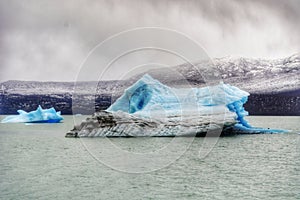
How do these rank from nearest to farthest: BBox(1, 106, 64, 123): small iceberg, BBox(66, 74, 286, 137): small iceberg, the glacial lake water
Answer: the glacial lake water
BBox(66, 74, 286, 137): small iceberg
BBox(1, 106, 64, 123): small iceberg

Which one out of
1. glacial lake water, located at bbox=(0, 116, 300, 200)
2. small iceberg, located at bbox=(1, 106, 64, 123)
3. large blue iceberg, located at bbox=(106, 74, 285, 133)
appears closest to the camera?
glacial lake water, located at bbox=(0, 116, 300, 200)

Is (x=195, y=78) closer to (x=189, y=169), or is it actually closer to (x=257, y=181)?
(x=189, y=169)

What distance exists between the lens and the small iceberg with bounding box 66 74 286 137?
2242 cm

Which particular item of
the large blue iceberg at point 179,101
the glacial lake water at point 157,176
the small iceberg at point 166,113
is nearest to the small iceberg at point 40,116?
the small iceberg at point 166,113

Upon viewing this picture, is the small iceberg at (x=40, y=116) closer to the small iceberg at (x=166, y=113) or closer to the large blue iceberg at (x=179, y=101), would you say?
the small iceberg at (x=166, y=113)

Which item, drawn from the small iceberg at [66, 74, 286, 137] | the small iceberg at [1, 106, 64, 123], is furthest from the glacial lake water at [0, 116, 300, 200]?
the small iceberg at [1, 106, 64, 123]

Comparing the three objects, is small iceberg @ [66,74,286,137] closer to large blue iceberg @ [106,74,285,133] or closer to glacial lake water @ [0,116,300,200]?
large blue iceberg @ [106,74,285,133]

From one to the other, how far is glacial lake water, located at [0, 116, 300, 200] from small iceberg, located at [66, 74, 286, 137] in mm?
2240

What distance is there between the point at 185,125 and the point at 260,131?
30.5ft

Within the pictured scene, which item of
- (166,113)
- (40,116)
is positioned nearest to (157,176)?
(166,113)

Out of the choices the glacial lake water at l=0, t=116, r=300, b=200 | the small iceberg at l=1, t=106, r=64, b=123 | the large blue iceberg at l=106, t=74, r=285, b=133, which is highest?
the large blue iceberg at l=106, t=74, r=285, b=133

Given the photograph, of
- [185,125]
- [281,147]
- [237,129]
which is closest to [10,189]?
[185,125]

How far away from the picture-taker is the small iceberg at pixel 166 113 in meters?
22.4

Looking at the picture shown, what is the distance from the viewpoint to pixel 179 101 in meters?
25.1
